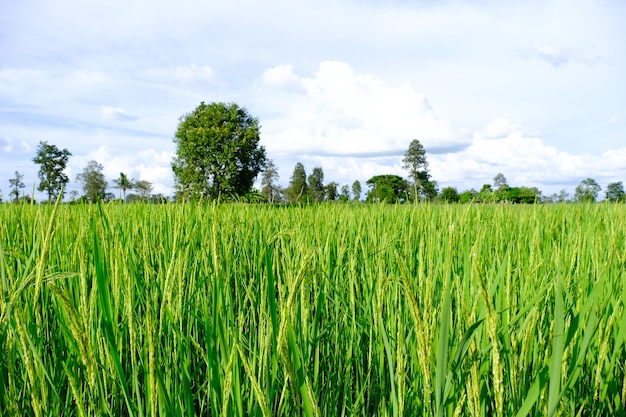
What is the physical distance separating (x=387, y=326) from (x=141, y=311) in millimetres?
938

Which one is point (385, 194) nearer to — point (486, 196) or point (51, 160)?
point (486, 196)

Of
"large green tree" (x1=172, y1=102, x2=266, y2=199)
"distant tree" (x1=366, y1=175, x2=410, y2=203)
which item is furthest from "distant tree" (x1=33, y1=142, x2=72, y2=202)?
"distant tree" (x1=366, y1=175, x2=410, y2=203)

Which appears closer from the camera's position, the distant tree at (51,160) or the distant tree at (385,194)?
the distant tree at (385,194)

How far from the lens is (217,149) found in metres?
35.0

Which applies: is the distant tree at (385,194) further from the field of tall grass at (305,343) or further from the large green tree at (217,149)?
the large green tree at (217,149)

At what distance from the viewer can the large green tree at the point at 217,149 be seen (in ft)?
114

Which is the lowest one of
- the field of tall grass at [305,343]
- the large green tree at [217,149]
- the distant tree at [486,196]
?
the field of tall grass at [305,343]

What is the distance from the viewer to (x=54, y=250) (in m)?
1.72

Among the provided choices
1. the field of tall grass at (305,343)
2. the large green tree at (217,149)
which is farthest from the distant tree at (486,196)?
the large green tree at (217,149)

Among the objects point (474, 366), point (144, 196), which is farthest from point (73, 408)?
point (144, 196)

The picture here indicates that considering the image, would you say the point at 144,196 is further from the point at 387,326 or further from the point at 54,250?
the point at 387,326

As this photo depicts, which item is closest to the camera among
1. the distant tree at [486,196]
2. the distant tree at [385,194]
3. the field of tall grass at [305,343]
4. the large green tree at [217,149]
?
the field of tall grass at [305,343]

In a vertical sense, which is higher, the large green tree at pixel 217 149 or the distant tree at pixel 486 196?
the large green tree at pixel 217 149

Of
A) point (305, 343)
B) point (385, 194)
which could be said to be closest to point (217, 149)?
point (385, 194)
